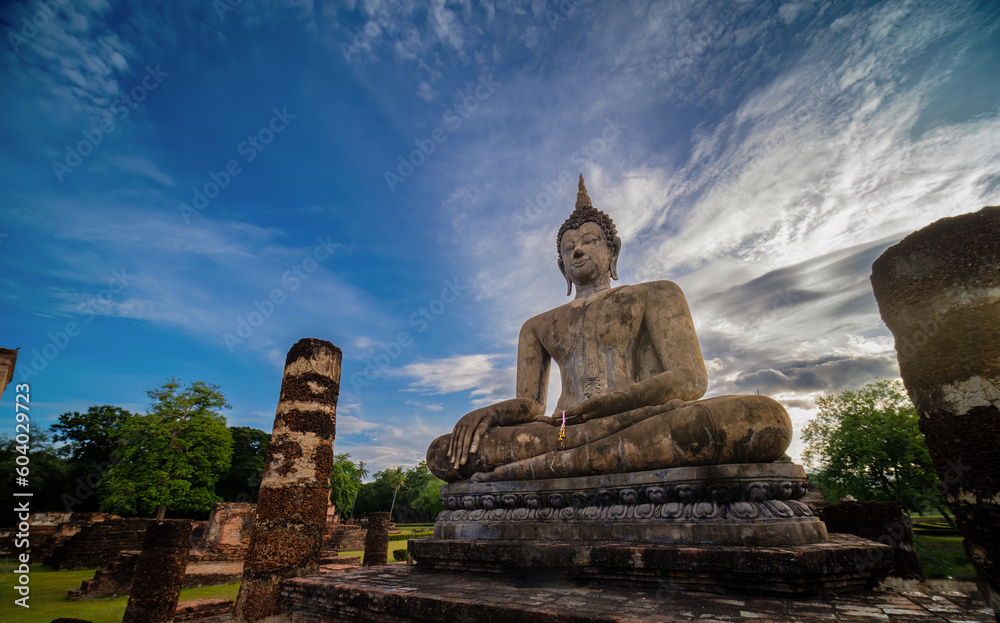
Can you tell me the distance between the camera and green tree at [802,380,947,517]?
1997 cm

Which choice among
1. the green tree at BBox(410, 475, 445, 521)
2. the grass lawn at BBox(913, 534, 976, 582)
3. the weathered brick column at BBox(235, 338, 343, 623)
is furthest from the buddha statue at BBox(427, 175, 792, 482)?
the green tree at BBox(410, 475, 445, 521)

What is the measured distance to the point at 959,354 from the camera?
8.69 ft

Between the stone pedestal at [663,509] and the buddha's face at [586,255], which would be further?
the buddha's face at [586,255]

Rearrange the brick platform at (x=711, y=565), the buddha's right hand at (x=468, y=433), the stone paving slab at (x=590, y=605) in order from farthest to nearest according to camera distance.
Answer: the buddha's right hand at (x=468, y=433) < the brick platform at (x=711, y=565) < the stone paving slab at (x=590, y=605)

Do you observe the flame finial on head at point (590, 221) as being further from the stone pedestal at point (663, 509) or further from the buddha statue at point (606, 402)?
the stone pedestal at point (663, 509)

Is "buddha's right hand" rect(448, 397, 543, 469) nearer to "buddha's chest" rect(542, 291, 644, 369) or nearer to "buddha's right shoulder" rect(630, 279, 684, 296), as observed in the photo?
"buddha's chest" rect(542, 291, 644, 369)

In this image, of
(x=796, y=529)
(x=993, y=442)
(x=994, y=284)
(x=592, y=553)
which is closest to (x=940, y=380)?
(x=993, y=442)

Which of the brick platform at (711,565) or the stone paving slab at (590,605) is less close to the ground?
the brick platform at (711,565)

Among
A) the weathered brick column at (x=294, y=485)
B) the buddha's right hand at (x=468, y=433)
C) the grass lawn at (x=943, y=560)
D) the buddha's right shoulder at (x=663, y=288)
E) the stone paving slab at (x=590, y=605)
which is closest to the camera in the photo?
the stone paving slab at (x=590, y=605)

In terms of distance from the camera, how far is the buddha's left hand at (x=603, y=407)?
4688mm

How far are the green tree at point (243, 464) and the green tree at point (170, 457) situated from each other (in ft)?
25.0

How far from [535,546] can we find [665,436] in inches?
57.1

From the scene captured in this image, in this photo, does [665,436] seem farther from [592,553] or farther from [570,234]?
[570,234]

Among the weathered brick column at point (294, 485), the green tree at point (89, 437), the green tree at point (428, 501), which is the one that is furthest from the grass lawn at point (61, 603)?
the green tree at point (428, 501)
